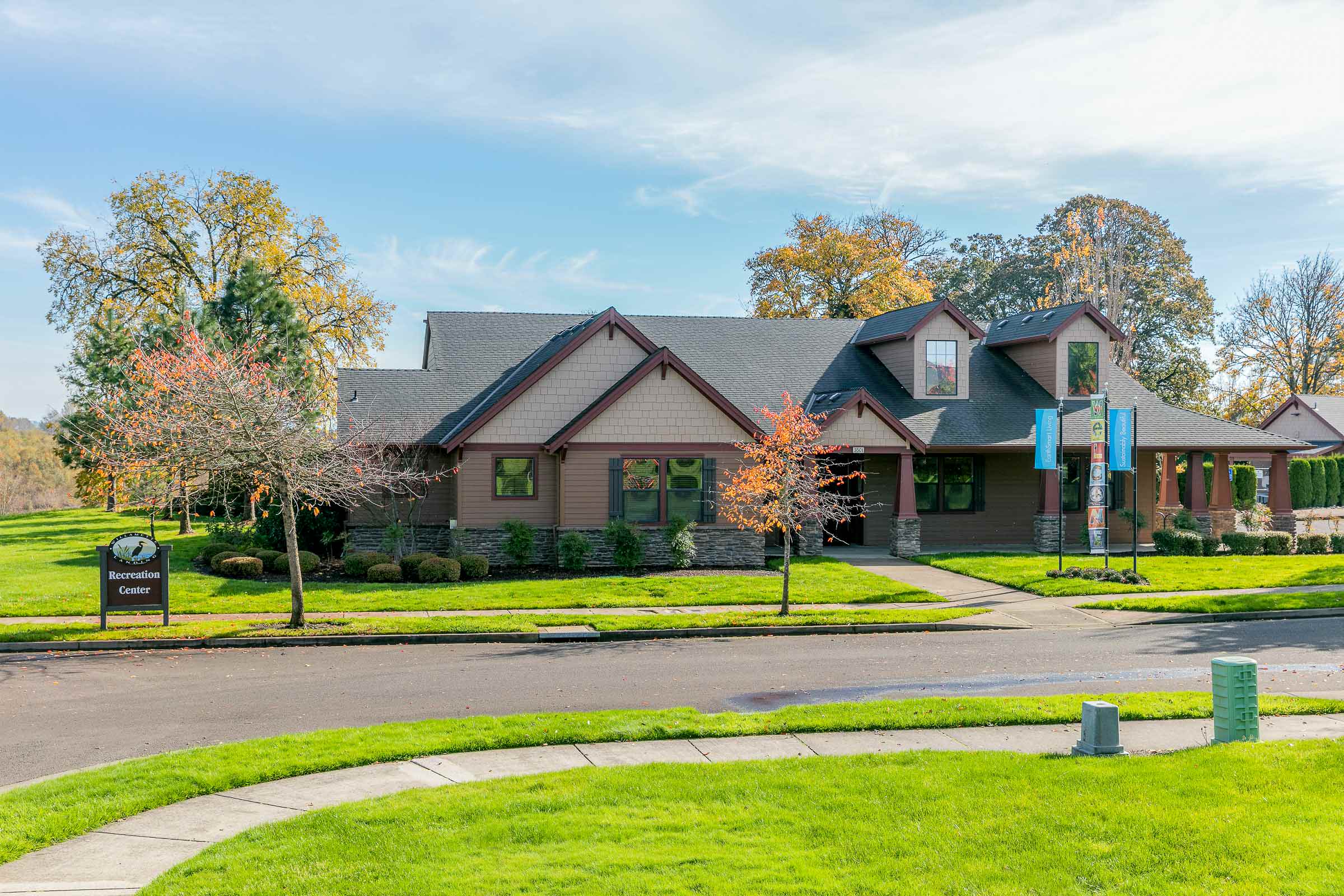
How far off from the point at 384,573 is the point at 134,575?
647 centimetres

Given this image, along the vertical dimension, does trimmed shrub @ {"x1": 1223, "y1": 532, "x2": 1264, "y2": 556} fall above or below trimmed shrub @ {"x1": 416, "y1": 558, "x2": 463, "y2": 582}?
above

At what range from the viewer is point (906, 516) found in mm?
29000

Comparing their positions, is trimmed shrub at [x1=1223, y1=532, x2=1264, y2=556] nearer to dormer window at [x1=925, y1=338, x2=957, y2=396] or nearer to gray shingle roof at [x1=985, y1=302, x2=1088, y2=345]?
gray shingle roof at [x1=985, y1=302, x2=1088, y2=345]

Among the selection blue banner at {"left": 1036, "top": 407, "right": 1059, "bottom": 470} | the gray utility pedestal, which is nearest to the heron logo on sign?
the gray utility pedestal

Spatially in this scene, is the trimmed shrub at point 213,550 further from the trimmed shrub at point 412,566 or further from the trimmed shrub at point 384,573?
the trimmed shrub at point 412,566

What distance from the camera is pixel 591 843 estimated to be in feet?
24.2

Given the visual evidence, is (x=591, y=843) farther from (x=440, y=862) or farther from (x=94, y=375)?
(x=94, y=375)

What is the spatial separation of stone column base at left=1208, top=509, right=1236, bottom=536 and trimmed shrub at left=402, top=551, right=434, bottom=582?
79.2 feet

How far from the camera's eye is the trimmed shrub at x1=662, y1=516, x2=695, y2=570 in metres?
26.0

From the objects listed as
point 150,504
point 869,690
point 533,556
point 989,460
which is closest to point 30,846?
point 869,690

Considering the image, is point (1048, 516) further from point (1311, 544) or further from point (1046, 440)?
point (1311, 544)

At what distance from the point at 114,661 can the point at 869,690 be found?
413 inches

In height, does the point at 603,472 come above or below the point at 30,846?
above

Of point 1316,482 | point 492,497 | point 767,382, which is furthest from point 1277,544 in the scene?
point 1316,482
